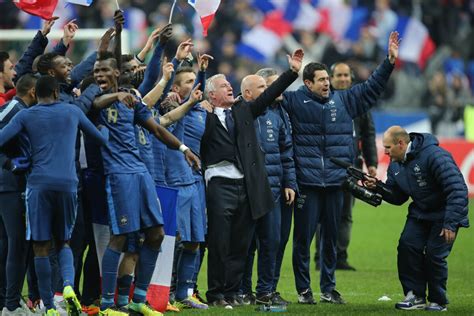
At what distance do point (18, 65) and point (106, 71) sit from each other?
5.34 ft

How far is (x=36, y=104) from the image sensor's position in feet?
33.4

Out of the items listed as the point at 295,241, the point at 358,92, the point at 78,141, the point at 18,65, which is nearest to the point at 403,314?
the point at 295,241

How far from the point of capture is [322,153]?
12352 mm

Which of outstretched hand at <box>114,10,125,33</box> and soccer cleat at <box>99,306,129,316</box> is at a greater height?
outstretched hand at <box>114,10,125,33</box>

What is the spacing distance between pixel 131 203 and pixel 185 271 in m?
1.77

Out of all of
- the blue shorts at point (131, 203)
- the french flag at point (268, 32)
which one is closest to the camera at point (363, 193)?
the blue shorts at point (131, 203)

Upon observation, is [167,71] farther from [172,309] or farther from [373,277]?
[373,277]

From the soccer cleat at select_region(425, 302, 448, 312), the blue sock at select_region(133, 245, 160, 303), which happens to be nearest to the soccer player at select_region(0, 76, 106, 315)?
the blue sock at select_region(133, 245, 160, 303)

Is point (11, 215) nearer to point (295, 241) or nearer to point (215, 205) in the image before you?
point (215, 205)

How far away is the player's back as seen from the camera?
31.9 feet

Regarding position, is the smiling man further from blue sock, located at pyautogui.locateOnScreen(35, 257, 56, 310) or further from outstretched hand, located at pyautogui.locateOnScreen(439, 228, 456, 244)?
blue sock, located at pyautogui.locateOnScreen(35, 257, 56, 310)

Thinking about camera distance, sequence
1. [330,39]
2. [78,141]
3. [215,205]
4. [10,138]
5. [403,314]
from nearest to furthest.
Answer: [10,138]
[78,141]
[403,314]
[215,205]
[330,39]

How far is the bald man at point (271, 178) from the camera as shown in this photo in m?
12.0

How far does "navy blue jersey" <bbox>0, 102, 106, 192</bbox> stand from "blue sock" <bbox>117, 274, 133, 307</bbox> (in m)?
1.06
